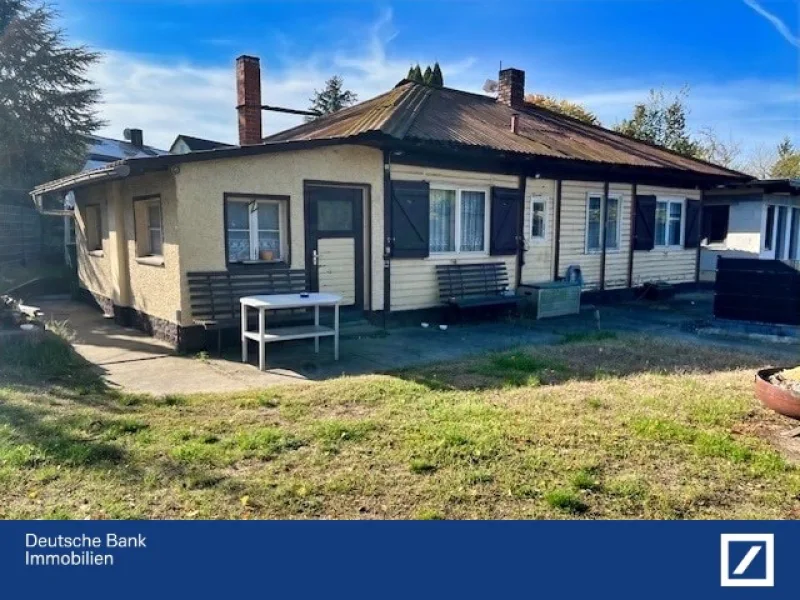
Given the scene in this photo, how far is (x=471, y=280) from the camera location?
10336 mm

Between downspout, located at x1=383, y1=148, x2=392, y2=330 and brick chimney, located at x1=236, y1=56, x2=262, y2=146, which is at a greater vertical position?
brick chimney, located at x1=236, y1=56, x2=262, y2=146

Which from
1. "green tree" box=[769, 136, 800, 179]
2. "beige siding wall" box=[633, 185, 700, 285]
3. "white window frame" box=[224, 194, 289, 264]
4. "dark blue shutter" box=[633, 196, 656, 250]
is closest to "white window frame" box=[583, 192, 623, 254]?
"dark blue shutter" box=[633, 196, 656, 250]

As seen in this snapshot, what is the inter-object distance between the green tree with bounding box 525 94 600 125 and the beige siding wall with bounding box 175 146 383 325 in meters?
25.4

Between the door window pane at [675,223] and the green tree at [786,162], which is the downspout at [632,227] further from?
the green tree at [786,162]

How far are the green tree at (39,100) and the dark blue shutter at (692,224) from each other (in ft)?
72.8

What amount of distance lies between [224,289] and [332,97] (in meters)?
31.1

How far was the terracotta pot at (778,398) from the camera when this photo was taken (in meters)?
4.68

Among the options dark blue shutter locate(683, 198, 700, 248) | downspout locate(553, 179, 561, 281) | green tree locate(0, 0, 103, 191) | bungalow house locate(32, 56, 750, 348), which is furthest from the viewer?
green tree locate(0, 0, 103, 191)

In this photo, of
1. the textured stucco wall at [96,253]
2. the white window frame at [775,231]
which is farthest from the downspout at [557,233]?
the textured stucco wall at [96,253]

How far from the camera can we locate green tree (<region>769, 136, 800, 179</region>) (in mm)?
31297

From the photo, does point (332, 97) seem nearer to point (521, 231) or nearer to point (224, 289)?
point (521, 231)

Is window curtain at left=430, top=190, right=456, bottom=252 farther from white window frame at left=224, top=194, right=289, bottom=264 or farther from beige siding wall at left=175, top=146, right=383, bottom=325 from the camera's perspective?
white window frame at left=224, top=194, right=289, bottom=264

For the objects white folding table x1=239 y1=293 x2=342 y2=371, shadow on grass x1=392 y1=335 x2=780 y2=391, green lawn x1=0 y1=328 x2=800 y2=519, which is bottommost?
green lawn x1=0 y1=328 x2=800 y2=519

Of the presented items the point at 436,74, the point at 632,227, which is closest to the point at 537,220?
the point at 632,227
